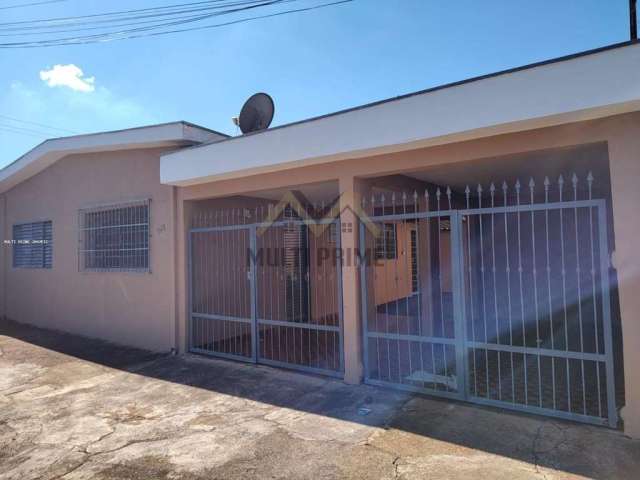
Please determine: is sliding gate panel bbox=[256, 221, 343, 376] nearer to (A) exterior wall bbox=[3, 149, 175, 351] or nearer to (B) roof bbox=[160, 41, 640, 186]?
(A) exterior wall bbox=[3, 149, 175, 351]

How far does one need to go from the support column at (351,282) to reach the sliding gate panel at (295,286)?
154 centimetres

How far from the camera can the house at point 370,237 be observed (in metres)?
3.67

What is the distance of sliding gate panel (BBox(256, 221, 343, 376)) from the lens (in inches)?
288

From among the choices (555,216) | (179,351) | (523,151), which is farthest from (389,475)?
(555,216)

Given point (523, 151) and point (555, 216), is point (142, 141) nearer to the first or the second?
point (523, 151)

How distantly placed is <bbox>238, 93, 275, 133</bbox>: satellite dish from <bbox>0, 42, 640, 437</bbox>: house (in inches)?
25.9

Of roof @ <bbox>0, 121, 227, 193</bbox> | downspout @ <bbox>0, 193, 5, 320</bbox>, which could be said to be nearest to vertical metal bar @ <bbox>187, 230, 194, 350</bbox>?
roof @ <bbox>0, 121, 227, 193</bbox>

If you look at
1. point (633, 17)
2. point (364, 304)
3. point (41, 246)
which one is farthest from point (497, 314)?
point (41, 246)

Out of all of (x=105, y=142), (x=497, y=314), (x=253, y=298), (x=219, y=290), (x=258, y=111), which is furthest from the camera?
(x=105, y=142)

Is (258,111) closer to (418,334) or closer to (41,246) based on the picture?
(418,334)

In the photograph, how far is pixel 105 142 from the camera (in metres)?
7.76

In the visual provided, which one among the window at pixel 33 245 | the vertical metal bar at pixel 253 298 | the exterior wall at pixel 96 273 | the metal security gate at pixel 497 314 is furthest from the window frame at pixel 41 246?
the metal security gate at pixel 497 314

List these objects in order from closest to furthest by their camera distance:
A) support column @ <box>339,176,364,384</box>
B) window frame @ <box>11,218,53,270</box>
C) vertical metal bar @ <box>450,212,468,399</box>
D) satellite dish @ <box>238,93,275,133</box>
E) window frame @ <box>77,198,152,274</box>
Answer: vertical metal bar @ <box>450,212,468,399</box> < support column @ <box>339,176,364,384</box> < satellite dish @ <box>238,93,275,133</box> < window frame @ <box>77,198,152,274</box> < window frame @ <box>11,218,53,270</box>

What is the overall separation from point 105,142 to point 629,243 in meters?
8.08
